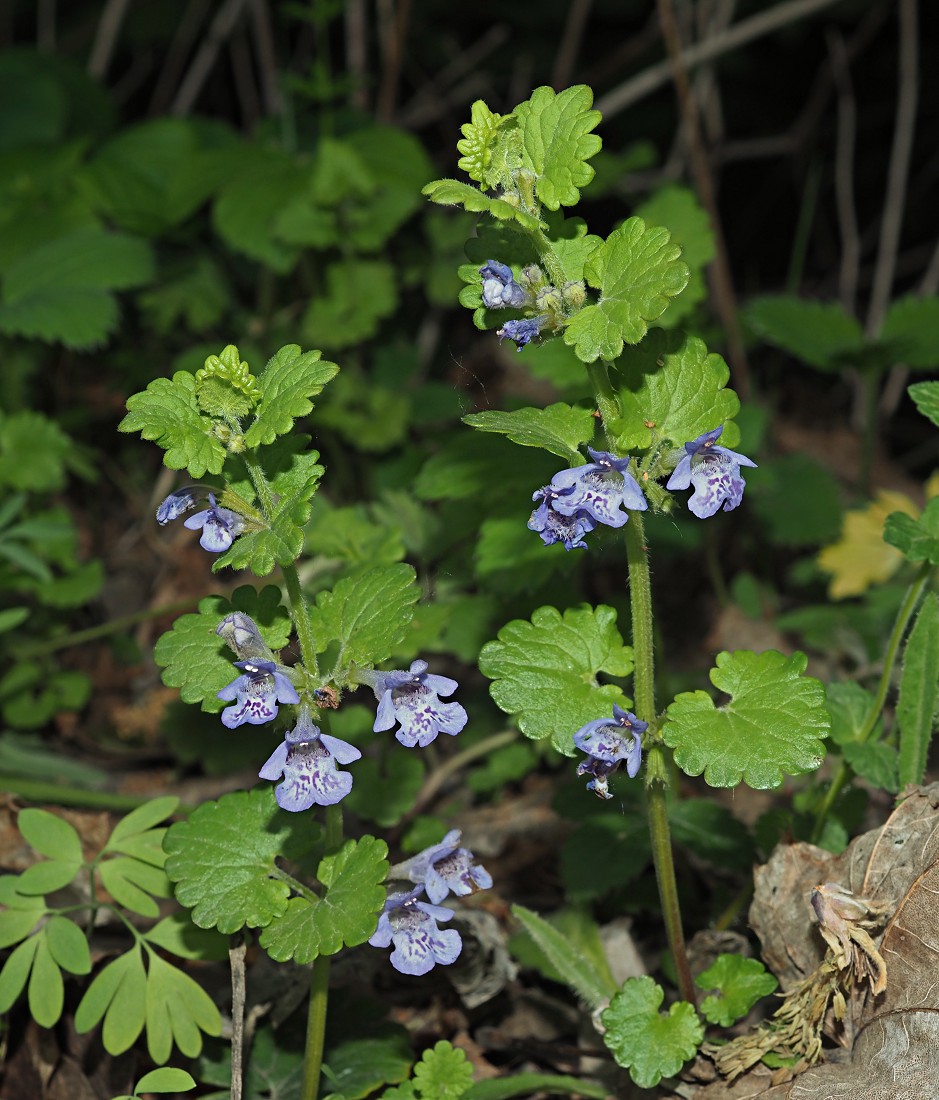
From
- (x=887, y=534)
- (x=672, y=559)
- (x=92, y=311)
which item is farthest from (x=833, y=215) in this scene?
(x=887, y=534)

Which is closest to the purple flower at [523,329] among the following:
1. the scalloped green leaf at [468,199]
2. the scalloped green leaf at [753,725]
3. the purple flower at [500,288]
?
the purple flower at [500,288]

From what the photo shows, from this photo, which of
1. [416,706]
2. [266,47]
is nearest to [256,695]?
[416,706]

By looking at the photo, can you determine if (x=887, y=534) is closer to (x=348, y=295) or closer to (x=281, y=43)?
(x=348, y=295)

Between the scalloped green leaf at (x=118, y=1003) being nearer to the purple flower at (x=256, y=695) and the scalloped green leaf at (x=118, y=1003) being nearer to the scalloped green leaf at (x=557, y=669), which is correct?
the purple flower at (x=256, y=695)

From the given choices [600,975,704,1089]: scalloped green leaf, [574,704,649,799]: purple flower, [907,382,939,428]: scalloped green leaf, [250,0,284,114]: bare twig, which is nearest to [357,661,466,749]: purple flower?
[574,704,649,799]: purple flower

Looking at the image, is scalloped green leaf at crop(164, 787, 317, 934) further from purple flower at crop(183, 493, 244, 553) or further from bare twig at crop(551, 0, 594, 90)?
bare twig at crop(551, 0, 594, 90)
